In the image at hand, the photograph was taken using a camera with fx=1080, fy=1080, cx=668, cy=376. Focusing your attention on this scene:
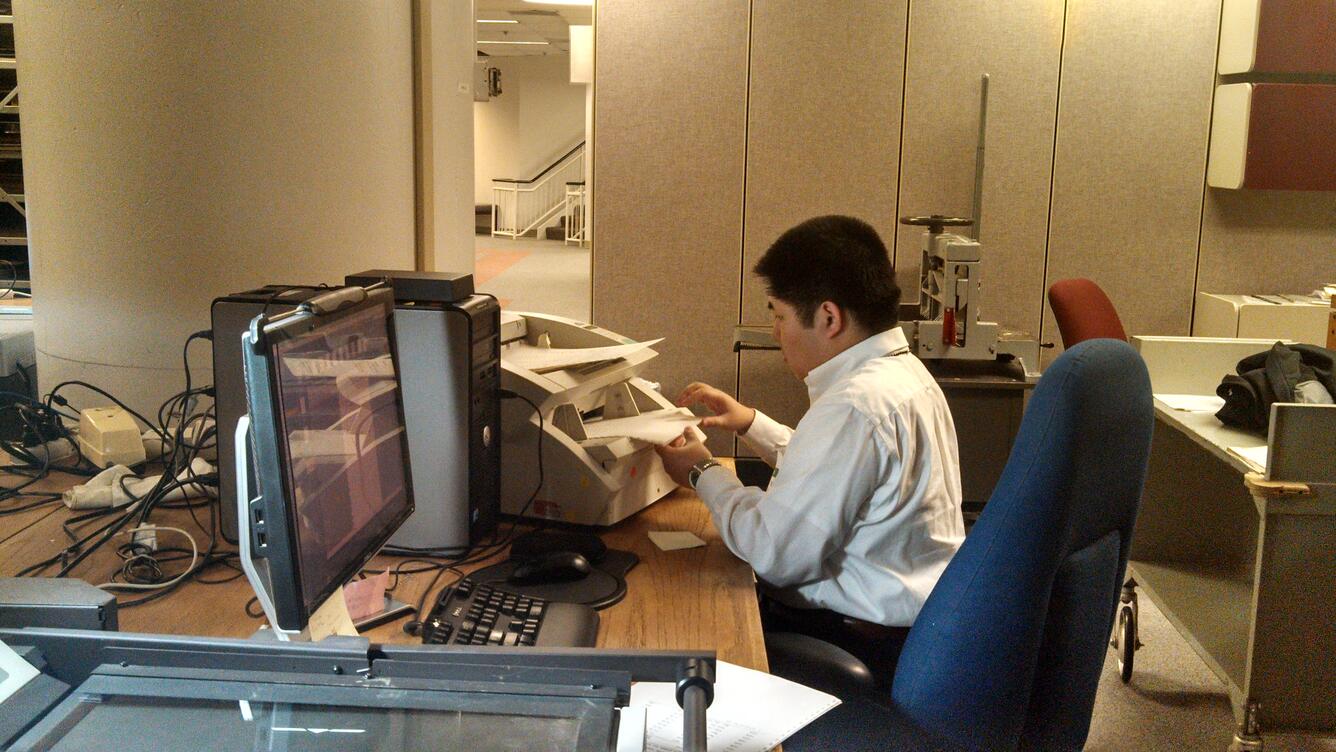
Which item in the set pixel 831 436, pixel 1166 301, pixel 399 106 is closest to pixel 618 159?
pixel 399 106

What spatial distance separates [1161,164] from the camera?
4.21 m

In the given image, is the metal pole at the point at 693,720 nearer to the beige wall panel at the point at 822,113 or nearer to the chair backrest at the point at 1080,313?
the chair backrest at the point at 1080,313

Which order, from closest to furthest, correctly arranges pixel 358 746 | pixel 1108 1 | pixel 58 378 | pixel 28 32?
pixel 358 746, pixel 28 32, pixel 58 378, pixel 1108 1

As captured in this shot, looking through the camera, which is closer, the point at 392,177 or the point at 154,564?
the point at 154,564

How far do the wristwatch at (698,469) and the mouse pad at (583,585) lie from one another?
196 millimetres

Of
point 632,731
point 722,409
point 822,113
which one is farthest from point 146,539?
point 822,113

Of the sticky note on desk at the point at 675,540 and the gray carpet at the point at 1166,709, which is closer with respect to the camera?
the sticky note on desk at the point at 675,540

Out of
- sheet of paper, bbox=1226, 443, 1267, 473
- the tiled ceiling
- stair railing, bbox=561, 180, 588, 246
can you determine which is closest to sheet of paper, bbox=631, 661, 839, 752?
sheet of paper, bbox=1226, 443, 1267, 473

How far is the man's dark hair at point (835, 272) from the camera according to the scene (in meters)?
1.78

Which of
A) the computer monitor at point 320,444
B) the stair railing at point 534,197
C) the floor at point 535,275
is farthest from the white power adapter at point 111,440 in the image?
the stair railing at point 534,197

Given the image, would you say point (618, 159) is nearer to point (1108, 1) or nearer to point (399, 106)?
point (399, 106)

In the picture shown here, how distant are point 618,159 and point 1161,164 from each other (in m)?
2.12

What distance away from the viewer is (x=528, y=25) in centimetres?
1273

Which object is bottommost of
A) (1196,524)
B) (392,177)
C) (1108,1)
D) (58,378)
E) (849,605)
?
(1196,524)
